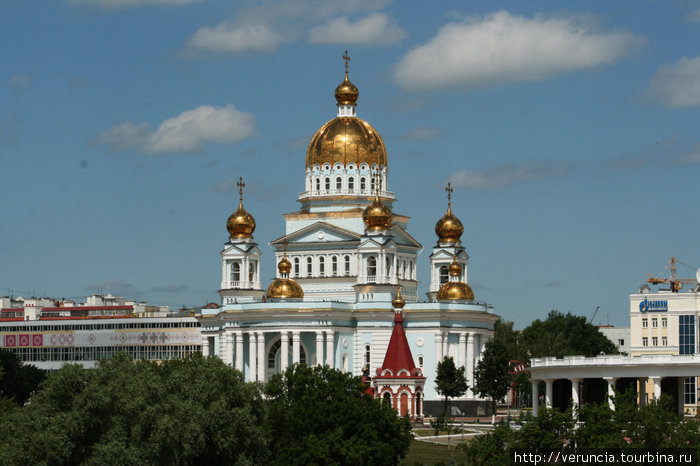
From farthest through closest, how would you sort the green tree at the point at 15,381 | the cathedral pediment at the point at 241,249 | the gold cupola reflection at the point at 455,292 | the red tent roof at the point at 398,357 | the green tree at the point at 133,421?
the cathedral pediment at the point at 241,249 < the green tree at the point at 15,381 < the gold cupola reflection at the point at 455,292 < the red tent roof at the point at 398,357 < the green tree at the point at 133,421

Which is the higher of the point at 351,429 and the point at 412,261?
the point at 412,261

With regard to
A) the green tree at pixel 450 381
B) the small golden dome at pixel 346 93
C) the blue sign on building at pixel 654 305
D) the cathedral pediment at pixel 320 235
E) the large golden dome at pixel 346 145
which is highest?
the small golden dome at pixel 346 93

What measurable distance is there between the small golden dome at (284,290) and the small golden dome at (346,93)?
51.4ft

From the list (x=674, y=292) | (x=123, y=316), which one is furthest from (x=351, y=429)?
(x=123, y=316)

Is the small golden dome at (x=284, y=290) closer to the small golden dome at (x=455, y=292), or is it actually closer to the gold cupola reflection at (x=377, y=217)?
the gold cupola reflection at (x=377, y=217)

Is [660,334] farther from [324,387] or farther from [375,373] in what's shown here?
[324,387]

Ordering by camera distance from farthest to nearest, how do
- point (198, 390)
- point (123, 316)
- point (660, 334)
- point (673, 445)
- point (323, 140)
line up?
point (123, 316)
point (323, 140)
point (660, 334)
point (198, 390)
point (673, 445)

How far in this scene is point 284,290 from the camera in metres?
105

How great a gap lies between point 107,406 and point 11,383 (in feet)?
156

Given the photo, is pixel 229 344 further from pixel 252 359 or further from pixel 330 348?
pixel 330 348

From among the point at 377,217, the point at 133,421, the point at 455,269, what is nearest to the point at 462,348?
the point at 455,269

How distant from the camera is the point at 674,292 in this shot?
4146 inches

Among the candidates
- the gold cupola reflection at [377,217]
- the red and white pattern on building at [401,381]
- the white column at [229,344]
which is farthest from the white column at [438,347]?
the white column at [229,344]

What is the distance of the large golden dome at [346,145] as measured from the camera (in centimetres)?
11231
